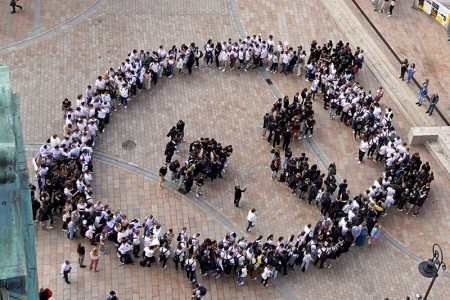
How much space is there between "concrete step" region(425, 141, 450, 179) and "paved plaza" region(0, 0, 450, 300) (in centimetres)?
32

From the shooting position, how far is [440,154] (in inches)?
1438

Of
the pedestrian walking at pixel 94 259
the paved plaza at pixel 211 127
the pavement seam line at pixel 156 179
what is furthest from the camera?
the pavement seam line at pixel 156 179

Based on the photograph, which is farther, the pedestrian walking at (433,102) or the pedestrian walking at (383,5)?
the pedestrian walking at (383,5)

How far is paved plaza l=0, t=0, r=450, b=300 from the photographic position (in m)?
30.3

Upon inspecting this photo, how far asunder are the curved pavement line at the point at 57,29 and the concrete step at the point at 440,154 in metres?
19.2

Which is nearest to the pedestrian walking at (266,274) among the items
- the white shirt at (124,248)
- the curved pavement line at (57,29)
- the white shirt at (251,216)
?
the white shirt at (251,216)

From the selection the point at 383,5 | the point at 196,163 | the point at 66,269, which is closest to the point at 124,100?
the point at 196,163

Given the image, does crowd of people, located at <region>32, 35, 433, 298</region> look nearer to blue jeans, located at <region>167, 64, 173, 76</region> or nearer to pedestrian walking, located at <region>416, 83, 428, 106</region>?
blue jeans, located at <region>167, 64, 173, 76</region>

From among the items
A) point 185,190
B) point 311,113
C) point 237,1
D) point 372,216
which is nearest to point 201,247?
point 185,190

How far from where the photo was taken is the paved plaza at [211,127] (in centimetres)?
3031

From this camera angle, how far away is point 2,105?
54.0ft

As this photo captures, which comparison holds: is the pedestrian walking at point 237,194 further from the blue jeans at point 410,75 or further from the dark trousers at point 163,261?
the blue jeans at point 410,75

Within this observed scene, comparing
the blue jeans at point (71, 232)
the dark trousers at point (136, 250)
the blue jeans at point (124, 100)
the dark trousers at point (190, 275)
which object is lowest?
the dark trousers at point (190, 275)

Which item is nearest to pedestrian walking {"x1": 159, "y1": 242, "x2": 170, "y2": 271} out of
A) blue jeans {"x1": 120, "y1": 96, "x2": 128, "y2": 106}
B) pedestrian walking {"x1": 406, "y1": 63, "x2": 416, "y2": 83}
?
blue jeans {"x1": 120, "y1": 96, "x2": 128, "y2": 106}
